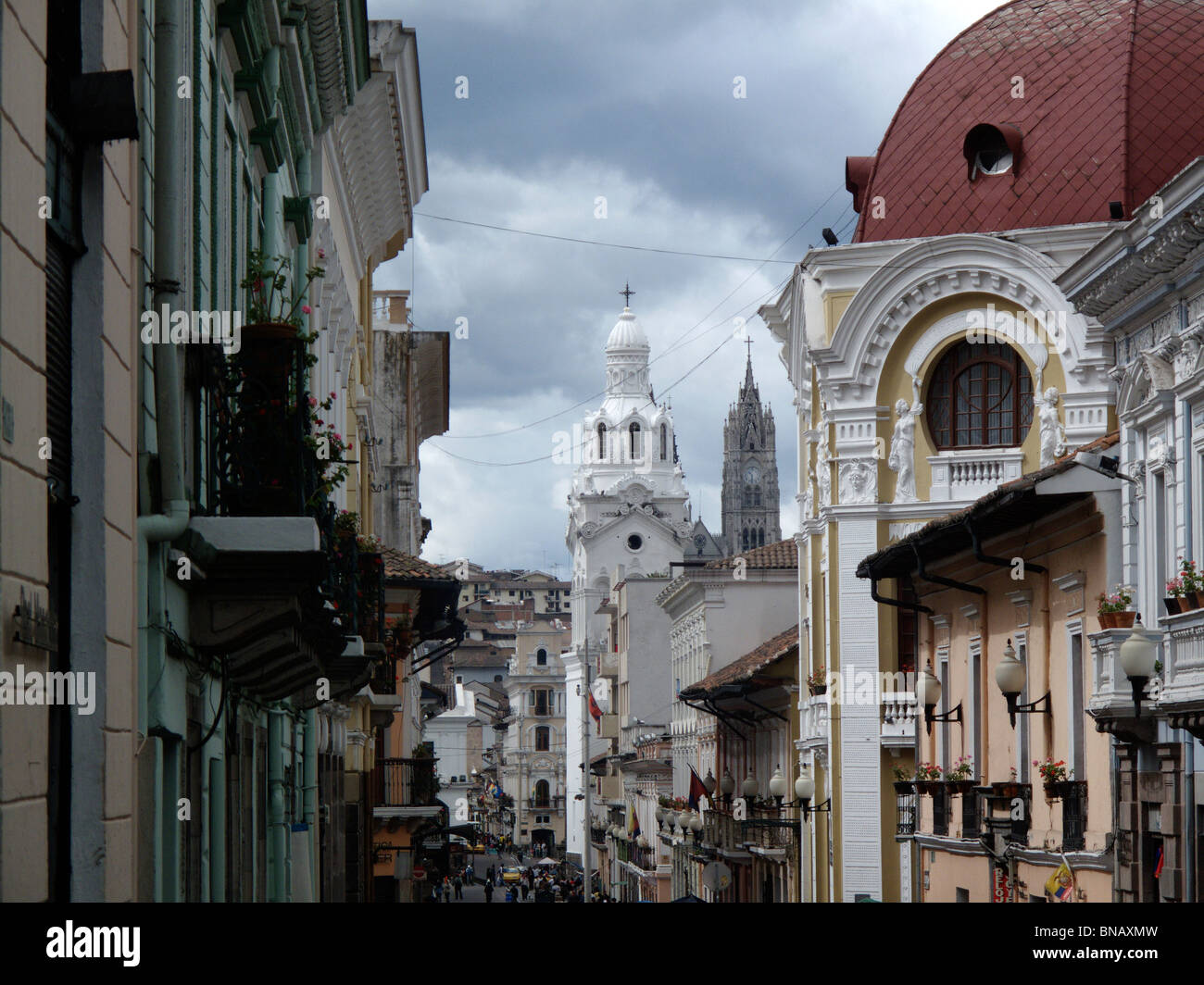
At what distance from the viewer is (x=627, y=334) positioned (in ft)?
491

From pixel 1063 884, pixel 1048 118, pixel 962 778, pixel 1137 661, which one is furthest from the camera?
pixel 1048 118

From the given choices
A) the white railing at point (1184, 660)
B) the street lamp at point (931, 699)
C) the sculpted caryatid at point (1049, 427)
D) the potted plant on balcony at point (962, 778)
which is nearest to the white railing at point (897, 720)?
the sculpted caryatid at point (1049, 427)

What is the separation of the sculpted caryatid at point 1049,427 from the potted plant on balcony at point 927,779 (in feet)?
18.1

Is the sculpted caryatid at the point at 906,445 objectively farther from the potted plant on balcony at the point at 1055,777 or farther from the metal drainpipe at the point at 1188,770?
the metal drainpipe at the point at 1188,770

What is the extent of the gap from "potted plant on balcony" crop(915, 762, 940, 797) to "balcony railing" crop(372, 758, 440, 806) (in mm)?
12185

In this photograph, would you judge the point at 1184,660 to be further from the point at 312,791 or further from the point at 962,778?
the point at 962,778

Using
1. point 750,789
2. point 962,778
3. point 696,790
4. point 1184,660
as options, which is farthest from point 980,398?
point 1184,660

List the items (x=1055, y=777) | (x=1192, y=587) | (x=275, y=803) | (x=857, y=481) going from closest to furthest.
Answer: (x=1192, y=587) < (x=275, y=803) < (x=1055, y=777) < (x=857, y=481)

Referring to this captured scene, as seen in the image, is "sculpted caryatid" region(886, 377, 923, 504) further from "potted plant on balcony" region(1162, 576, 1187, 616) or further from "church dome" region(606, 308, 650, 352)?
"church dome" region(606, 308, 650, 352)

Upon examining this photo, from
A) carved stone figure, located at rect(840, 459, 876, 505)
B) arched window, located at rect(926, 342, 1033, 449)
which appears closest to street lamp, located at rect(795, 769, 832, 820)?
carved stone figure, located at rect(840, 459, 876, 505)

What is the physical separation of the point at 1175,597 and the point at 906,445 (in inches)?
701

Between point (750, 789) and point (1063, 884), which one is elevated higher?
point (1063, 884)

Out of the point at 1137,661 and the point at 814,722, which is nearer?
the point at 1137,661
